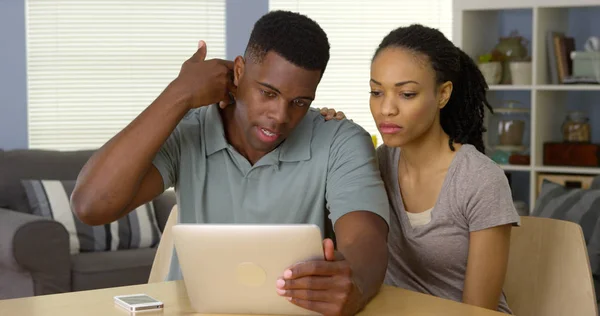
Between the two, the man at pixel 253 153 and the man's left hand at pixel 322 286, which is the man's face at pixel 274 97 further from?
the man's left hand at pixel 322 286

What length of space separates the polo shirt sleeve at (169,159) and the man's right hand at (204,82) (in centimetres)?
13

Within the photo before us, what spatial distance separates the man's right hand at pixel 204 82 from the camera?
1.96 meters

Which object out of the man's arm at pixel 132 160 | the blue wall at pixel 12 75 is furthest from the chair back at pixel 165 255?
the blue wall at pixel 12 75

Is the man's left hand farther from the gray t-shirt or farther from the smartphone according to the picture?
the gray t-shirt

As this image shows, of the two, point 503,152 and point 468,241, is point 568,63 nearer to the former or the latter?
point 503,152

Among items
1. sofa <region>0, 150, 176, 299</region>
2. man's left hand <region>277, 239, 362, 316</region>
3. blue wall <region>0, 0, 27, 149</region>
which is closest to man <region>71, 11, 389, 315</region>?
man's left hand <region>277, 239, 362, 316</region>

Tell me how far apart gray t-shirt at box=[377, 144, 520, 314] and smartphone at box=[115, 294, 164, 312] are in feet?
2.05

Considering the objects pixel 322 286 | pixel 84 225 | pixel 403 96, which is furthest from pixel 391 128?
pixel 84 225

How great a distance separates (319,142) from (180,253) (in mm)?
571

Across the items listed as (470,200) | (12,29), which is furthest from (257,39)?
(12,29)

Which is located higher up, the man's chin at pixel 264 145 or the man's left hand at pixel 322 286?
the man's chin at pixel 264 145


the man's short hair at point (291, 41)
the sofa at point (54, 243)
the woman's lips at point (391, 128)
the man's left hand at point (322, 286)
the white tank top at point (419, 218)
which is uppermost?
the man's short hair at point (291, 41)

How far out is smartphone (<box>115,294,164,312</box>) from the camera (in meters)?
1.61

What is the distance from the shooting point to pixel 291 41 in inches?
78.5
